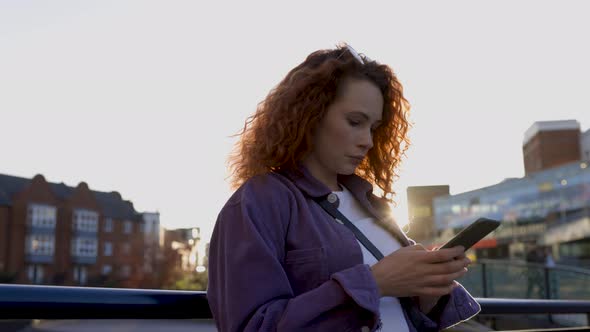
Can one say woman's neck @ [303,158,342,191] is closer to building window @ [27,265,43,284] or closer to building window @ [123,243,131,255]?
building window @ [27,265,43,284]

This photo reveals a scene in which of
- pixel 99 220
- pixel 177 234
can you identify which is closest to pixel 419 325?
pixel 99 220

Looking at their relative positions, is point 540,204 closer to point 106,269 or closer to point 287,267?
point 106,269

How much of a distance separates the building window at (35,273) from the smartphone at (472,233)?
69.5 m

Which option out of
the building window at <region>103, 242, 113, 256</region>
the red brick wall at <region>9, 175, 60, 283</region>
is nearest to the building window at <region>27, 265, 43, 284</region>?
the red brick wall at <region>9, 175, 60, 283</region>

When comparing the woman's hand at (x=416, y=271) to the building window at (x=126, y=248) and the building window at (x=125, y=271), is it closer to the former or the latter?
the building window at (x=125, y=271)

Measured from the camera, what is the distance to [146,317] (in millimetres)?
1807

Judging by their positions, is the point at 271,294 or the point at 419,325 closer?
the point at 271,294

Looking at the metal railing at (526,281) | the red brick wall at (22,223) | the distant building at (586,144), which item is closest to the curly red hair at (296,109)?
the metal railing at (526,281)

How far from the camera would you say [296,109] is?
2.01 meters

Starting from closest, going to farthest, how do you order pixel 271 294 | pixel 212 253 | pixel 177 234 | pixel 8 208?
pixel 271 294, pixel 212 253, pixel 8 208, pixel 177 234

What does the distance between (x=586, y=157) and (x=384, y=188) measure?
7819 centimetres

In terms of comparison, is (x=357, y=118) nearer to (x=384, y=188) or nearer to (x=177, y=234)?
(x=384, y=188)

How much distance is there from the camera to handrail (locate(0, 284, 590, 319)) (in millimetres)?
1551

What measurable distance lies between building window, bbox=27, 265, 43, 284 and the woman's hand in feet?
228
